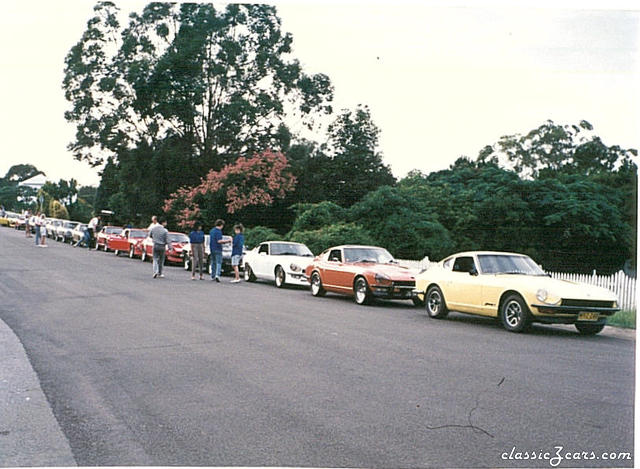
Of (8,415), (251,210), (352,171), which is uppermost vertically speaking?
(352,171)

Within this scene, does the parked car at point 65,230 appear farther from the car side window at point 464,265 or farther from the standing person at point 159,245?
the car side window at point 464,265

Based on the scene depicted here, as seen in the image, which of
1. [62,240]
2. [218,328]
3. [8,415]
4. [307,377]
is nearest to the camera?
[8,415]

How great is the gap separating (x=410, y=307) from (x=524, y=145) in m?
13.1

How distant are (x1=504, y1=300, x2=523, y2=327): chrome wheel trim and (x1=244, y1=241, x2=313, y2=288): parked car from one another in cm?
793

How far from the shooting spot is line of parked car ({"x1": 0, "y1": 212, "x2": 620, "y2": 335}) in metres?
10.6

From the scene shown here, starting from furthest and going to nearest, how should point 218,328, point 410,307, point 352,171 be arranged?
point 352,171
point 410,307
point 218,328

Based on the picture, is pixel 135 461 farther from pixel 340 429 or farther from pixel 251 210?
pixel 251 210

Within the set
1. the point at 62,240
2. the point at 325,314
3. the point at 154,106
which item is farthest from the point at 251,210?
the point at 325,314

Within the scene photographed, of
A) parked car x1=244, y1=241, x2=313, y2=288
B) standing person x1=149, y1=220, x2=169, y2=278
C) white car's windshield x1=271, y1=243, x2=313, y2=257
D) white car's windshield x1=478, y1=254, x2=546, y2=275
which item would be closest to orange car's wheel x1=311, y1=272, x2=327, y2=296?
parked car x1=244, y1=241, x2=313, y2=288

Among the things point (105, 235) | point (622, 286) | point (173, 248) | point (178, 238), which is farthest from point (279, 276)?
point (105, 235)

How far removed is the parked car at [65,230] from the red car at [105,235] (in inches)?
251

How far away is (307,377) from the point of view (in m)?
7.01

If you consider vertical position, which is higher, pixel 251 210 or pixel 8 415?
pixel 251 210

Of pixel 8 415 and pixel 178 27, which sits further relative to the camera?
pixel 178 27
